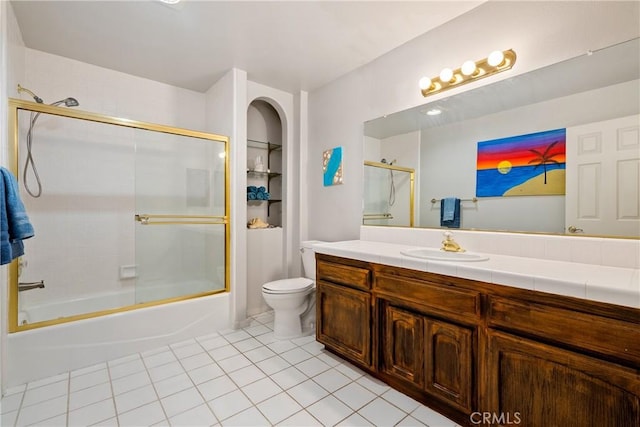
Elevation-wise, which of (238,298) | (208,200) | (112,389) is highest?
(208,200)

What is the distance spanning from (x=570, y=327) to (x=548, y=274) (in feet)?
0.65

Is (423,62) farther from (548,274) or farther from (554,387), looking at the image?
(554,387)

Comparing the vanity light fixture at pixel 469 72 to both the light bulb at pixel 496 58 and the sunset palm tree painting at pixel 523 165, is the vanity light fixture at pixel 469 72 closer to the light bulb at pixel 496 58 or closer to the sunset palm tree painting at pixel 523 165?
the light bulb at pixel 496 58

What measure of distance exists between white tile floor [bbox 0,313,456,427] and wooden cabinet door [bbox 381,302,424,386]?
170 mm

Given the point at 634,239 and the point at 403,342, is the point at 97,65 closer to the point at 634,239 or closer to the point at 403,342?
the point at 403,342

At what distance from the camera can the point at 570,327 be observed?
109 centimetres

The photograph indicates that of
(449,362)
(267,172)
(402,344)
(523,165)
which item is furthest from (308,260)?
(523,165)

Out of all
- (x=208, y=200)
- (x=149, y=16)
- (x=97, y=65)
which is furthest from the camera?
(x=208, y=200)

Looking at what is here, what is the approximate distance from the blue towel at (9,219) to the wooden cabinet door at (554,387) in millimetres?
2143

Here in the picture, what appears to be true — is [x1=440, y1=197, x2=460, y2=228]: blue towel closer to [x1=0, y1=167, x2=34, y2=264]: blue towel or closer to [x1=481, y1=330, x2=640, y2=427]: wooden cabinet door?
[x1=481, y1=330, x2=640, y2=427]: wooden cabinet door

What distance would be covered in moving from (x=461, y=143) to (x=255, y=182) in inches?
84.3

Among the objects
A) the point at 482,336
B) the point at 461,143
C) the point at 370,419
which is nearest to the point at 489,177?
the point at 461,143

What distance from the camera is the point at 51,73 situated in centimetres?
242

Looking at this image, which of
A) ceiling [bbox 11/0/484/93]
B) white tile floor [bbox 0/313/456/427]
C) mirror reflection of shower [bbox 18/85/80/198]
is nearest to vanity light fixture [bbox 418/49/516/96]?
ceiling [bbox 11/0/484/93]
